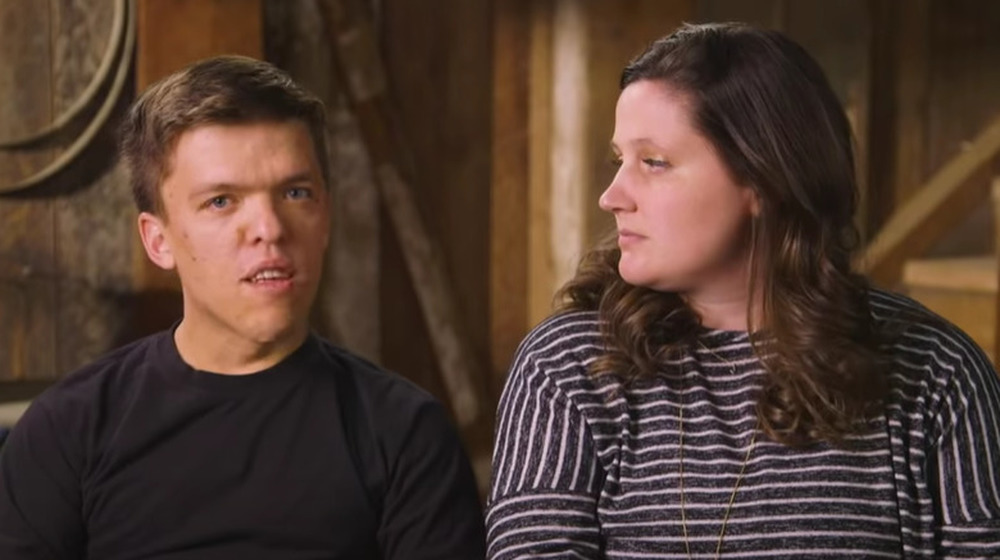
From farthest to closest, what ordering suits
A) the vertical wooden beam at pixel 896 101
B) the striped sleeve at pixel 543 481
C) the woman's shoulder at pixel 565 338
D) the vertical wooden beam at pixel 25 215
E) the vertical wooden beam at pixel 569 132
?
the vertical wooden beam at pixel 896 101, the vertical wooden beam at pixel 569 132, the vertical wooden beam at pixel 25 215, the woman's shoulder at pixel 565 338, the striped sleeve at pixel 543 481

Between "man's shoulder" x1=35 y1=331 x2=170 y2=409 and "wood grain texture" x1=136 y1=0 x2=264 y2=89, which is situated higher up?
"wood grain texture" x1=136 y1=0 x2=264 y2=89

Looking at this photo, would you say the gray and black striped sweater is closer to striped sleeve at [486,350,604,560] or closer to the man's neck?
striped sleeve at [486,350,604,560]

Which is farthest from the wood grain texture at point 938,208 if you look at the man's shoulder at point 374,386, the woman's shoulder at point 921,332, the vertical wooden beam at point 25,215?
the man's shoulder at point 374,386

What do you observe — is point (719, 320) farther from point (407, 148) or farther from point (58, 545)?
point (407, 148)

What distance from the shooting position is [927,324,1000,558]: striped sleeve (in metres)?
1.64

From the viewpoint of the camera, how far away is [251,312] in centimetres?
167

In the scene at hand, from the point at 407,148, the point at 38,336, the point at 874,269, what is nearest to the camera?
the point at 38,336

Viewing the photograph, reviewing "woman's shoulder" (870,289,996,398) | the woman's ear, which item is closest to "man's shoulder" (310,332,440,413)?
the woman's ear

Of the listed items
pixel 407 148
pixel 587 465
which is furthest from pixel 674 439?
pixel 407 148

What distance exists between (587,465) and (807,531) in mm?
242

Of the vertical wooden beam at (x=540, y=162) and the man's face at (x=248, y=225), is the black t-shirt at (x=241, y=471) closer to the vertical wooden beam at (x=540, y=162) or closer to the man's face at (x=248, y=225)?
the man's face at (x=248, y=225)

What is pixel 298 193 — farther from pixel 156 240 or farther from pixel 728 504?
pixel 728 504

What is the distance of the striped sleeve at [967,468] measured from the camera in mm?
1638

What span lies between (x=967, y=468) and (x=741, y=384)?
258 millimetres
